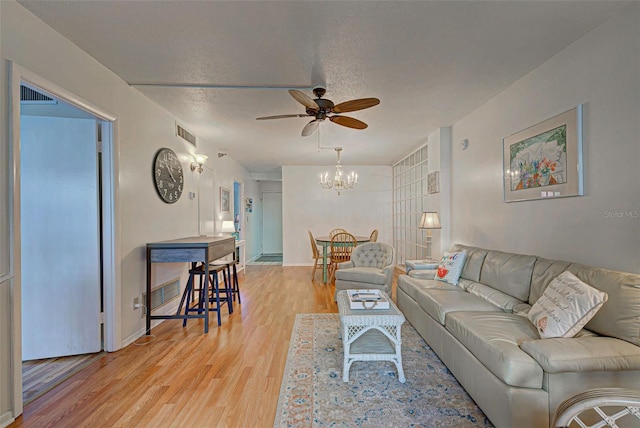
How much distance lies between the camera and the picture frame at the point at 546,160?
2270 millimetres

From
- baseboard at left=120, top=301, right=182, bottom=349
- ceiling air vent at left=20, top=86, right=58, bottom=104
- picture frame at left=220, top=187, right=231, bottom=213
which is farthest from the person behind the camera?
picture frame at left=220, top=187, right=231, bottom=213

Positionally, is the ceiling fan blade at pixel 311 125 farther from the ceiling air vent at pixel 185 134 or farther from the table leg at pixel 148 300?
the table leg at pixel 148 300

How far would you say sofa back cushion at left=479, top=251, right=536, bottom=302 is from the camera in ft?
8.11

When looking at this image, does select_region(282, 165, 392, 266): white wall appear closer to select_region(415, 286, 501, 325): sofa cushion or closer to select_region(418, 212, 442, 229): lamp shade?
select_region(418, 212, 442, 229): lamp shade

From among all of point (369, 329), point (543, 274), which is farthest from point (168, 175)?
point (543, 274)

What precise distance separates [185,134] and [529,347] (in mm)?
4385

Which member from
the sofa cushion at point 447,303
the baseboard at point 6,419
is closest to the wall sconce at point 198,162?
the baseboard at point 6,419

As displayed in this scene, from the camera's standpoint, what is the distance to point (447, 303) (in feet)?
8.30

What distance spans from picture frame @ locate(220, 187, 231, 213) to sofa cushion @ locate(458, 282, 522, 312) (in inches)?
178

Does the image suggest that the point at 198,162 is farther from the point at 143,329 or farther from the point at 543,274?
the point at 543,274

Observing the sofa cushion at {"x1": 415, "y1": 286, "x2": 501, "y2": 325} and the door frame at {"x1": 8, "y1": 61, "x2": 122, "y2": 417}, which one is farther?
the sofa cushion at {"x1": 415, "y1": 286, "x2": 501, "y2": 325}

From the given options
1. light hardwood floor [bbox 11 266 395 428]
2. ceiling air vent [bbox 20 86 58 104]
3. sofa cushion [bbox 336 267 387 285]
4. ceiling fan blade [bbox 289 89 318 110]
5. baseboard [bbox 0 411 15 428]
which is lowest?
light hardwood floor [bbox 11 266 395 428]

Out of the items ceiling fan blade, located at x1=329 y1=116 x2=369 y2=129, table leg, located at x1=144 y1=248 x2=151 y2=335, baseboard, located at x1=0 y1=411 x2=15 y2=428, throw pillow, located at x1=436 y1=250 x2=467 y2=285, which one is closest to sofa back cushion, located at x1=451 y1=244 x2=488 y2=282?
throw pillow, located at x1=436 y1=250 x2=467 y2=285

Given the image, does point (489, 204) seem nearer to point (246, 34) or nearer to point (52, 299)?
point (246, 34)
